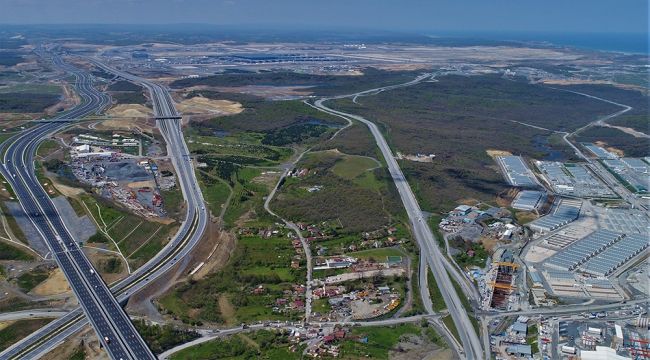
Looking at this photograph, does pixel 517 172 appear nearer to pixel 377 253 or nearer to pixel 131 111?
pixel 377 253

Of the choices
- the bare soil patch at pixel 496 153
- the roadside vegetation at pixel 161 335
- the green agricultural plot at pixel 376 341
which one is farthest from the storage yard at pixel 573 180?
the roadside vegetation at pixel 161 335

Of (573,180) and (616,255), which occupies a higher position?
(573,180)

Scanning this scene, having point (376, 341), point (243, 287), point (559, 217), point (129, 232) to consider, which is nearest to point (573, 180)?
point (559, 217)

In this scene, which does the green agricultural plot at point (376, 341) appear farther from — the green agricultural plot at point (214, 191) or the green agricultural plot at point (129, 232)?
the green agricultural plot at point (214, 191)

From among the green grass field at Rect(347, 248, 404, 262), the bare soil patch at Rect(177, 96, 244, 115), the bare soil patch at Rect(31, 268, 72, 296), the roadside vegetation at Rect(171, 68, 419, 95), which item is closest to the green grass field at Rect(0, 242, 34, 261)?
the bare soil patch at Rect(31, 268, 72, 296)

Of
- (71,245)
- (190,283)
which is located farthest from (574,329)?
(71,245)
